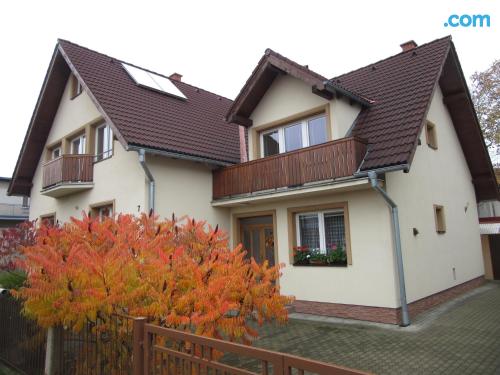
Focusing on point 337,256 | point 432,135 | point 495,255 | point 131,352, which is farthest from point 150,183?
point 495,255

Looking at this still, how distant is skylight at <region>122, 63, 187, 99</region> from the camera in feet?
49.2

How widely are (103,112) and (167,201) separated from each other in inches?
125

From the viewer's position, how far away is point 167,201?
11.5 meters

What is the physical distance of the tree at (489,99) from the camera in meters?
22.7

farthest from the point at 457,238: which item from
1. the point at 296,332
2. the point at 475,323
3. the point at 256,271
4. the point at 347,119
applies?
the point at 256,271

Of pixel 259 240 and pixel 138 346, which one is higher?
pixel 259 240

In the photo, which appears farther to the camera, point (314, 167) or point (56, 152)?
point (56, 152)

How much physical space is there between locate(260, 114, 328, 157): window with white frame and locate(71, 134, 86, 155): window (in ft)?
23.0

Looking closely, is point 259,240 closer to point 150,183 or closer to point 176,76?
point 150,183

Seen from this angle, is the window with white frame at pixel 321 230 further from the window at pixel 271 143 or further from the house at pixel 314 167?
the window at pixel 271 143

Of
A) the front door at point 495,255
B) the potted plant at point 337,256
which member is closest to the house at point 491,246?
the front door at point 495,255

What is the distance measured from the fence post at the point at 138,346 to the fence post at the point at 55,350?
2.11 m

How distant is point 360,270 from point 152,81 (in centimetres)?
1121

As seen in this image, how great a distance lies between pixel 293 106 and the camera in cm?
1176
